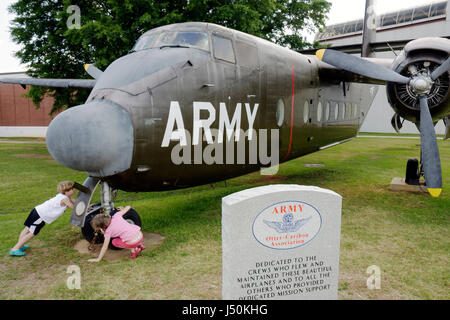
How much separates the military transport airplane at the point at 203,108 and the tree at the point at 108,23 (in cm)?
898

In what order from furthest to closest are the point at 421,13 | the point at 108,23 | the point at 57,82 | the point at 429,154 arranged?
the point at 421,13 → the point at 108,23 → the point at 57,82 → the point at 429,154

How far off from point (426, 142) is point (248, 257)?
5.76 meters

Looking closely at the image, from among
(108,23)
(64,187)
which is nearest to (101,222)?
(64,187)

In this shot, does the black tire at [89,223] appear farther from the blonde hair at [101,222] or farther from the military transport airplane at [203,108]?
the blonde hair at [101,222]

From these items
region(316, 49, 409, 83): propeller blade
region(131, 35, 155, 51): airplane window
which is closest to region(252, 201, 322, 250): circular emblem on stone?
region(131, 35, 155, 51): airplane window

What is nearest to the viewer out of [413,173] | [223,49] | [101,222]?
[101,222]

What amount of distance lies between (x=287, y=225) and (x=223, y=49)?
3.74m

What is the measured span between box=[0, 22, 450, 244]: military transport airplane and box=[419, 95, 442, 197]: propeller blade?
0.02 metres

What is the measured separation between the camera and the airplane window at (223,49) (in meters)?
6.04

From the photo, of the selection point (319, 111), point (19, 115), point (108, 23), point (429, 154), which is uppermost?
point (108, 23)

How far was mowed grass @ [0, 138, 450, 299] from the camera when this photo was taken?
15.0 ft

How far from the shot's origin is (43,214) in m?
5.61

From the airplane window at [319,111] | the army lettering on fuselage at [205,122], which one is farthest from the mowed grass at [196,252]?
the airplane window at [319,111]

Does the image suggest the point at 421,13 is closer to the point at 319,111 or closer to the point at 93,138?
the point at 319,111
